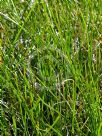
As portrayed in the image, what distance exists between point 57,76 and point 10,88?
0.14 metres

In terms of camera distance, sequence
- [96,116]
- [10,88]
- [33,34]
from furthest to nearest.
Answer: [33,34]
[10,88]
[96,116]

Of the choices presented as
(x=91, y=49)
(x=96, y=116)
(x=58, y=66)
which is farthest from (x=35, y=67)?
(x=96, y=116)

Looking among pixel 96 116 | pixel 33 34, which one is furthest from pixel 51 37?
pixel 96 116

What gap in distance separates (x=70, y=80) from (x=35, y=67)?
0.40ft

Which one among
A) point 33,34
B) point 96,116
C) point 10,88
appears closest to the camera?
point 96,116

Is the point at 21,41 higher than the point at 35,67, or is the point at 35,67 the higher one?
the point at 21,41

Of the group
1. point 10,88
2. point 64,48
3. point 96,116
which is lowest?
point 96,116

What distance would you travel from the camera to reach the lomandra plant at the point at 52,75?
1269 mm

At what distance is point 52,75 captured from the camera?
1387mm

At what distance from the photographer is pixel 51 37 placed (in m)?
1.54

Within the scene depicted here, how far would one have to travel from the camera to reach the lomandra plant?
1269 mm

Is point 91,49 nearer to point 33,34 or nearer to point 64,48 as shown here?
point 64,48

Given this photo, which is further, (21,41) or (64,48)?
(21,41)

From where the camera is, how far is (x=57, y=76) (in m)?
1.37
